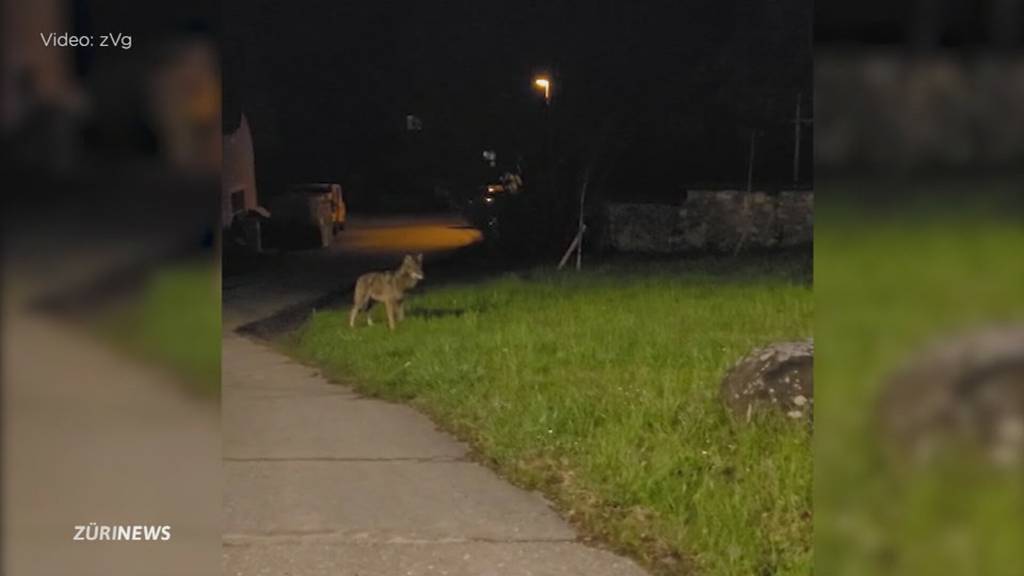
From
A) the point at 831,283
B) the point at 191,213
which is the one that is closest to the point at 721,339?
the point at 831,283

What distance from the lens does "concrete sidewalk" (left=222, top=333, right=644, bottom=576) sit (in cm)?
280

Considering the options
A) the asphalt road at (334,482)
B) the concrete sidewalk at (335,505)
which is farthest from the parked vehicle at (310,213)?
the concrete sidewalk at (335,505)

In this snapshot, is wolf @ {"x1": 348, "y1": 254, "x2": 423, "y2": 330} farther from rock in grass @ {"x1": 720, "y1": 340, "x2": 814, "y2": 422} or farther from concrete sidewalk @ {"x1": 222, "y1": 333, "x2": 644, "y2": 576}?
rock in grass @ {"x1": 720, "y1": 340, "x2": 814, "y2": 422}

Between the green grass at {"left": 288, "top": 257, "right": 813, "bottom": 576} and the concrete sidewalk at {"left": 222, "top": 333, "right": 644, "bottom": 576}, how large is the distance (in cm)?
10

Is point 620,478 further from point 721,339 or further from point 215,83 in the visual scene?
point 215,83

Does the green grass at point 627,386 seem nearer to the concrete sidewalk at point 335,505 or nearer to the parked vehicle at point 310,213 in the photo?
the concrete sidewalk at point 335,505

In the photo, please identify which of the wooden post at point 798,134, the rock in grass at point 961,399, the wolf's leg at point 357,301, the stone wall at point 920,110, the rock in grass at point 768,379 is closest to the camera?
the stone wall at point 920,110

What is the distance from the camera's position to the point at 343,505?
2.93 metres

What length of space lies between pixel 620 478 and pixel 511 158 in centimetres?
83

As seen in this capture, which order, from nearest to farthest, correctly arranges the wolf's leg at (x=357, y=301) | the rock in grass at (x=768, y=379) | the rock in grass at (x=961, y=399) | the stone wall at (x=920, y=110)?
the stone wall at (x=920, y=110)
the rock in grass at (x=961, y=399)
the wolf's leg at (x=357, y=301)
the rock in grass at (x=768, y=379)

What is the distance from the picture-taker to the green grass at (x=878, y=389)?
6.71ft

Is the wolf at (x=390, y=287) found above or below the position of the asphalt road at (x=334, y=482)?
above

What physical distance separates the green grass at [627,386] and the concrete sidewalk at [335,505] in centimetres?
10

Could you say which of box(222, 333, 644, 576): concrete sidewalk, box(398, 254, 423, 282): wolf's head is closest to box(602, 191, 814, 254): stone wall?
box(398, 254, 423, 282): wolf's head
